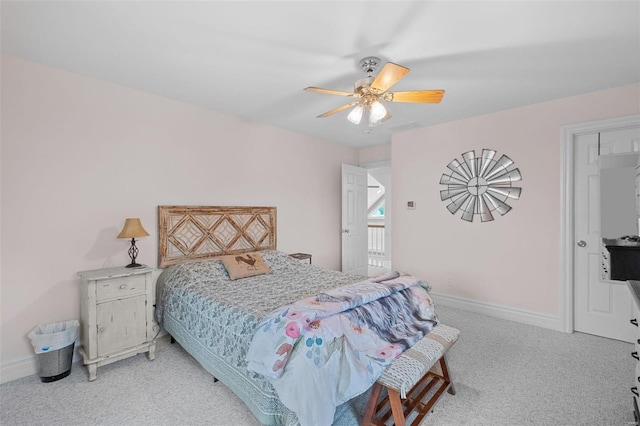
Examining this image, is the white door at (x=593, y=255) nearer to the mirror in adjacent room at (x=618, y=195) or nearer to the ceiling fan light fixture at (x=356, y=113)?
the mirror in adjacent room at (x=618, y=195)

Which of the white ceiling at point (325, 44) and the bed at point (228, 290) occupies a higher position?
the white ceiling at point (325, 44)

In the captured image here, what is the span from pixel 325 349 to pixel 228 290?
1293mm

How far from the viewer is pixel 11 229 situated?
7.82 feet

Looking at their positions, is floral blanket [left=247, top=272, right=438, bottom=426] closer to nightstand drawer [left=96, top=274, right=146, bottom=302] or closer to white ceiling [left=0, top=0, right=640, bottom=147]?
nightstand drawer [left=96, top=274, right=146, bottom=302]

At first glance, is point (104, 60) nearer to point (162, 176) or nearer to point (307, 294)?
point (162, 176)

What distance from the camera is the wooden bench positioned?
64.9 inches

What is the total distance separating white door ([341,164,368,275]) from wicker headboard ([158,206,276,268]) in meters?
1.52

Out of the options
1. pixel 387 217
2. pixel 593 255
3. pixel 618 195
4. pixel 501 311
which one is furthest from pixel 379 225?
pixel 618 195

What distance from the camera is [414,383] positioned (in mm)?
1618

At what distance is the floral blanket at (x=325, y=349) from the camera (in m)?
1.57

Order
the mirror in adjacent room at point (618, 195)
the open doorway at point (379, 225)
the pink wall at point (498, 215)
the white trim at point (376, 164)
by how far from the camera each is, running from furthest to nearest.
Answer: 1. the open doorway at point (379, 225)
2. the white trim at point (376, 164)
3. the pink wall at point (498, 215)
4. the mirror in adjacent room at point (618, 195)

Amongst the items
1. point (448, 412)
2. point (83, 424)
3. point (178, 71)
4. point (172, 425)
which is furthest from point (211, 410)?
point (178, 71)

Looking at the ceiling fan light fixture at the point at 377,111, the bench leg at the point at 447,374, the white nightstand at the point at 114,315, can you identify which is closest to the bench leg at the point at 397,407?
the bench leg at the point at 447,374

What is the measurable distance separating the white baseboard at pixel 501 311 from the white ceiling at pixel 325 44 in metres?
2.49
